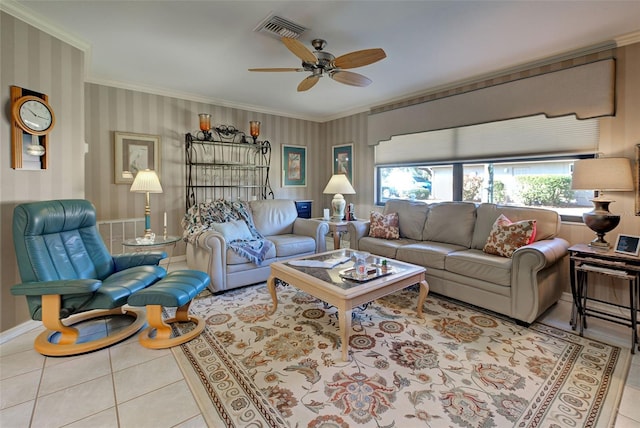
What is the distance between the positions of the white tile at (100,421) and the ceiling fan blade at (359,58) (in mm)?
2840

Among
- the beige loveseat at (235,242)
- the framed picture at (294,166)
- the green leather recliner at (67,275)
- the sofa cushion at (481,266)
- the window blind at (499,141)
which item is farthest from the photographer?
the framed picture at (294,166)

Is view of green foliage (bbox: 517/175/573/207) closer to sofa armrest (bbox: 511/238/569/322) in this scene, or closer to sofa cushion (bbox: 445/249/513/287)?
sofa armrest (bbox: 511/238/569/322)

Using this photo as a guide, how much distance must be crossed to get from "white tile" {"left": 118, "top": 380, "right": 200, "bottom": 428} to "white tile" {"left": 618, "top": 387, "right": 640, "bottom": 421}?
7.63ft

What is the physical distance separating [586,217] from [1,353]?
483 centimetres

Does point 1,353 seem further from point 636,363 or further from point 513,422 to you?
point 636,363

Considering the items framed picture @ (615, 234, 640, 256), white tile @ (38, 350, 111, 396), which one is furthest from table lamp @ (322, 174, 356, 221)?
white tile @ (38, 350, 111, 396)

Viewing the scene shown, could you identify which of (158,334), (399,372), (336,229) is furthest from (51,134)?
(399,372)

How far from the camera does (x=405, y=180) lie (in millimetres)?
4910

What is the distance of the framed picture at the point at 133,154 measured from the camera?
13.3 feet

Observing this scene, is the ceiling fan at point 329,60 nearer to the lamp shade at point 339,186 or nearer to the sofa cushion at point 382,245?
the lamp shade at point 339,186

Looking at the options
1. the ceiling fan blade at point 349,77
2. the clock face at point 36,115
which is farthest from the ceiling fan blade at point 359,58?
the clock face at point 36,115

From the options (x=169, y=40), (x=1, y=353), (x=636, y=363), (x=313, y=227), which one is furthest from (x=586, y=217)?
(x=1, y=353)

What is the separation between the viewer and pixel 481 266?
279 cm

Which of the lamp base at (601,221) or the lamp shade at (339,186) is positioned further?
the lamp shade at (339,186)
